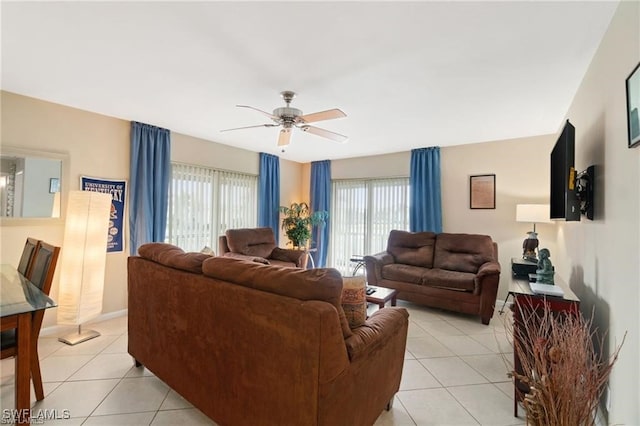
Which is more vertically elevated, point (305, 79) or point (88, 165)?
point (305, 79)

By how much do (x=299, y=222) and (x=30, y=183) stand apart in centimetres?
381

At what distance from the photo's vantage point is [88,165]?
3.32m

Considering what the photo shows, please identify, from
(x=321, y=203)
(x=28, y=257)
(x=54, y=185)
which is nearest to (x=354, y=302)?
(x=28, y=257)

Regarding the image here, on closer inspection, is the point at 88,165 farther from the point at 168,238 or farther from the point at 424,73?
the point at 424,73

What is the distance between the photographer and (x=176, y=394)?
6.80 ft

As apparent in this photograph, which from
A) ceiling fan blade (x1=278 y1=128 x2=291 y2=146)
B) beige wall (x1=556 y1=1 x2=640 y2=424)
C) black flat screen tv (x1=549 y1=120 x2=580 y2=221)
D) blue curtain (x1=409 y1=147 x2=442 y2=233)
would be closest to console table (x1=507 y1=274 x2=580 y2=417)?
beige wall (x1=556 y1=1 x2=640 y2=424)

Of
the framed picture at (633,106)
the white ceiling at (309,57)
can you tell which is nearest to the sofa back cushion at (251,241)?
the white ceiling at (309,57)

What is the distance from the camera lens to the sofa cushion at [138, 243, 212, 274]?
185 cm

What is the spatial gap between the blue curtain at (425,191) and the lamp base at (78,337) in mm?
4625

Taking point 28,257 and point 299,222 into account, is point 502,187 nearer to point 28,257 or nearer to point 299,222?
point 299,222

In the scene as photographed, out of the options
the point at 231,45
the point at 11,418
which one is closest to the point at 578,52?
the point at 231,45

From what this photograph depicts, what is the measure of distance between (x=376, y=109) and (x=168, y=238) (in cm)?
336

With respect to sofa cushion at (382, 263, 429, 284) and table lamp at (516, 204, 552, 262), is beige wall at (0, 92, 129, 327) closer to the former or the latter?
sofa cushion at (382, 263, 429, 284)

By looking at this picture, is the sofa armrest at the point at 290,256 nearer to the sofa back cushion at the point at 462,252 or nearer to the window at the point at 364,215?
the window at the point at 364,215
